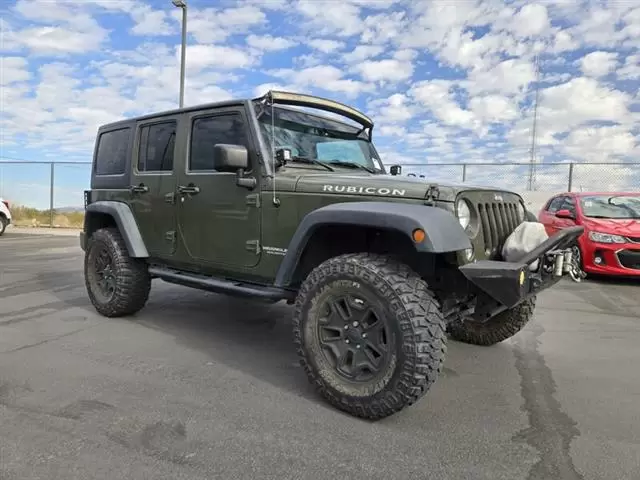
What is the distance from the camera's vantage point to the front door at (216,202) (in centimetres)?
396

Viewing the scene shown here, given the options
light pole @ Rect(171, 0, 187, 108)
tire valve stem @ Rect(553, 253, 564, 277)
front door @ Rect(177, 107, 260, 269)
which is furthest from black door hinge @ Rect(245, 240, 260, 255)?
light pole @ Rect(171, 0, 187, 108)

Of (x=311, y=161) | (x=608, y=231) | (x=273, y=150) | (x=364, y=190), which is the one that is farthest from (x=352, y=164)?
(x=608, y=231)

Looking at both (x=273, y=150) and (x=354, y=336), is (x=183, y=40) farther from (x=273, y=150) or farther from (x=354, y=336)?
(x=354, y=336)

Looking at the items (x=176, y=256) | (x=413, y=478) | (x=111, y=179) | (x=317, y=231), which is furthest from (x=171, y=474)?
(x=111, y=179)

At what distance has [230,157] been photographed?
3641 millimetres

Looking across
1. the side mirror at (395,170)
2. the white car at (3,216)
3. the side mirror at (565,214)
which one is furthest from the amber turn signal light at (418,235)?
the white car at (3,216)

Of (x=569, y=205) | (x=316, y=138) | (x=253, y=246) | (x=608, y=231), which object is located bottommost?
(x=253, y=246)

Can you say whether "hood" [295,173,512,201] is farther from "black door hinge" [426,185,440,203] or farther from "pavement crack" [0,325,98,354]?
"pavement crack" [0,325,98,354]

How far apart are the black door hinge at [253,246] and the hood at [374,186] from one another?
1.84 ft

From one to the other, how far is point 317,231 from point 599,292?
5.76m

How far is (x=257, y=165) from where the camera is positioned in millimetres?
3867

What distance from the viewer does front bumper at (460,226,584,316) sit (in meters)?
2.87

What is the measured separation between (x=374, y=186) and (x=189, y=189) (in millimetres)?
1845

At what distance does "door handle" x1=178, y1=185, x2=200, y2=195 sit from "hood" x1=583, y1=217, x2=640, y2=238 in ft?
21.1
